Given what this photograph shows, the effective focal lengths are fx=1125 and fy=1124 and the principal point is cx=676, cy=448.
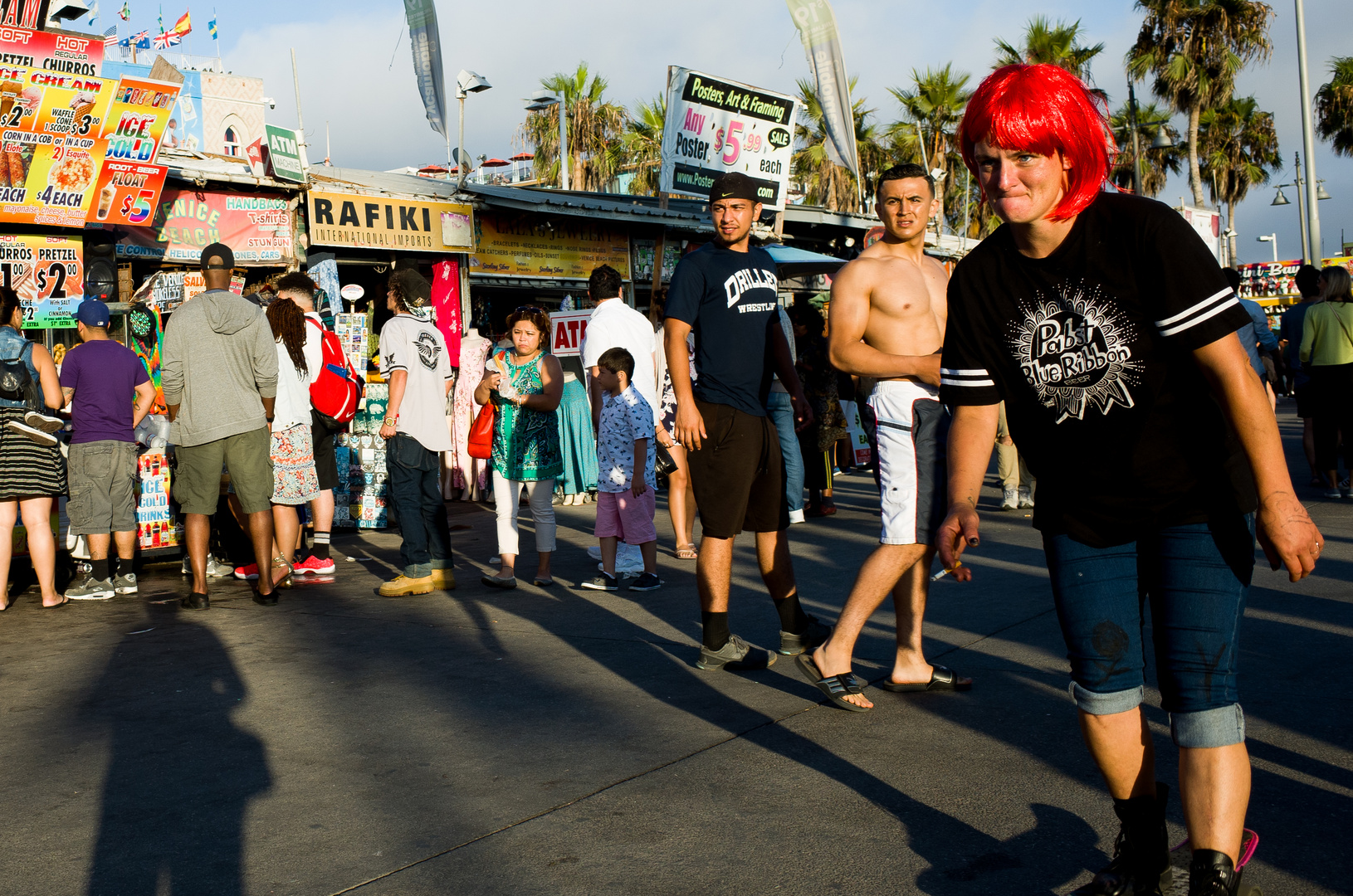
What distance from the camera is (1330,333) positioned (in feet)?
31.9

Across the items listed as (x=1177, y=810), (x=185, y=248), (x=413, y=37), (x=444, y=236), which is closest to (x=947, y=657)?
(x=1177, y=810)

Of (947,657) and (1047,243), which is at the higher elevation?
(1047,243)

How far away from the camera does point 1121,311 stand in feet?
7.80

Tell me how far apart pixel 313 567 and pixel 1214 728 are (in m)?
6.69

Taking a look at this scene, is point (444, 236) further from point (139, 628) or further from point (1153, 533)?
point (1153, 533)

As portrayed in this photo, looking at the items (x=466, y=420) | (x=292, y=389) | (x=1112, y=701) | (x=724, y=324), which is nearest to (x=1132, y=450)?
(x=1112, y=701)

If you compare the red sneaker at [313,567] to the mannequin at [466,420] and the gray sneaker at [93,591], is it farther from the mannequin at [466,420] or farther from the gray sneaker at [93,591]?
the mannequin at [466,420]

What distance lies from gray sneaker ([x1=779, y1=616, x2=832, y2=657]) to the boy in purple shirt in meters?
4.64

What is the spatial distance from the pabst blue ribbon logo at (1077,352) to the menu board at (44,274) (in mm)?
10968

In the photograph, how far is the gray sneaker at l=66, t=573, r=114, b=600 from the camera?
7219mm

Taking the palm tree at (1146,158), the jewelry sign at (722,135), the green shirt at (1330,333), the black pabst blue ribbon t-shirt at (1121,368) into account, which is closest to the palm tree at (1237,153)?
the palm tree at (1146,158)

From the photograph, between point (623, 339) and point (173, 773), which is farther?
point (623, 339)

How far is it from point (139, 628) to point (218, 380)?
153 centimetres

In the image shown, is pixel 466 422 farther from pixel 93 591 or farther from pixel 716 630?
pixel 716 630
